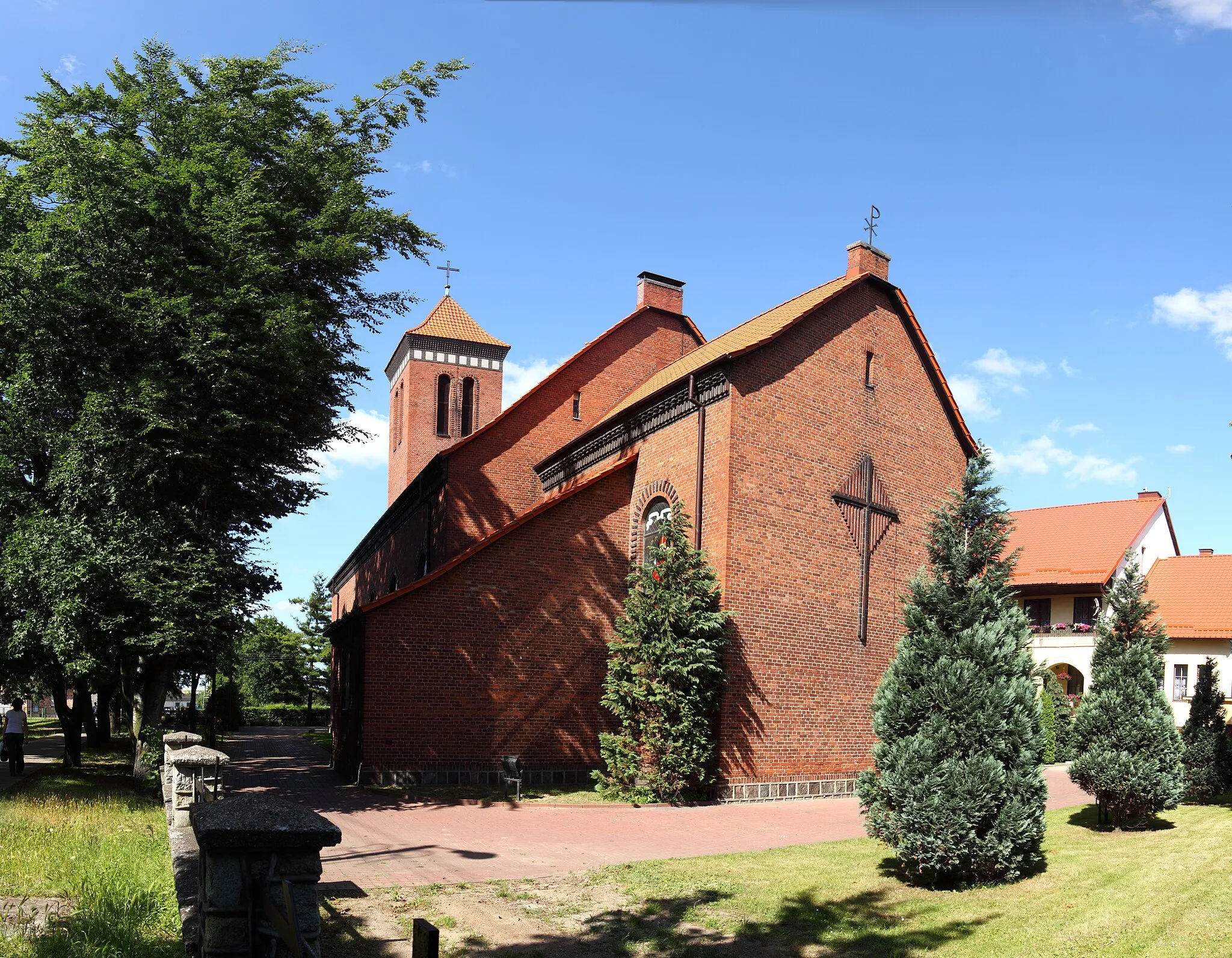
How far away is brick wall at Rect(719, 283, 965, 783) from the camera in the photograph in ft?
56.9

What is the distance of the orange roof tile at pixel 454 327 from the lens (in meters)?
34.8

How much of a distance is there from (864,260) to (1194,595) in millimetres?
22582

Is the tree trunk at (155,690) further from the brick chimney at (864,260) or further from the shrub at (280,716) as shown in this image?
the shrub at (280,716)

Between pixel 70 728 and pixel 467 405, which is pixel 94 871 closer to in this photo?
pixel 70 728

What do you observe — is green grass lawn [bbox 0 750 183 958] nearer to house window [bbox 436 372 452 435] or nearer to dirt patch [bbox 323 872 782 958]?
dirt patch [bbox 323 872 782 958]

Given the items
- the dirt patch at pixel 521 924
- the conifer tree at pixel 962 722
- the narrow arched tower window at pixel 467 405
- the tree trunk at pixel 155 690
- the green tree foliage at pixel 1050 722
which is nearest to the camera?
the dirt patch at pixel 521 924

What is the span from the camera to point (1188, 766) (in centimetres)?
1686

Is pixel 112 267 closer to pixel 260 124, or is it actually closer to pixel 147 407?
pixel 147 407

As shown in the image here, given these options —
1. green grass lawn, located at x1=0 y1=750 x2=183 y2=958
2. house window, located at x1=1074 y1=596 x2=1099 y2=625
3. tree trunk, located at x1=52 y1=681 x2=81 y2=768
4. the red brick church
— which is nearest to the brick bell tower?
the red brick church

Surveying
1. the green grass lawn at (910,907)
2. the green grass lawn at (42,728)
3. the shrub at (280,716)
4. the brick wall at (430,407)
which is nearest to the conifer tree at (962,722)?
the green grass lawn at (910,907)

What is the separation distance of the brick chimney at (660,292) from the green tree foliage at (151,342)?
1003cm

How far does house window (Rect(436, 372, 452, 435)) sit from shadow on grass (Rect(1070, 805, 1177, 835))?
24689mm

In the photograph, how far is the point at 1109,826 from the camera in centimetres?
1420

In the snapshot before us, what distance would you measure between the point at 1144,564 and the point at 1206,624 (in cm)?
456
